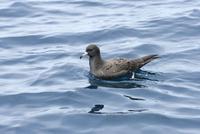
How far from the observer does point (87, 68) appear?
1473 cm

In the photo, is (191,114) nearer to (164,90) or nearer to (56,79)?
(164,90)

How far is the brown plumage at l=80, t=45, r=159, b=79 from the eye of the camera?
1394 cm

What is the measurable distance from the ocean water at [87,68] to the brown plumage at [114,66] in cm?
22

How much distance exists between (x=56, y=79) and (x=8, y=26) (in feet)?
16.4

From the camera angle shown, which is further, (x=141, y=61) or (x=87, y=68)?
(x=87, y=68)

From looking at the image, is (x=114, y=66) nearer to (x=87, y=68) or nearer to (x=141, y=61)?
(x=141, y=61)

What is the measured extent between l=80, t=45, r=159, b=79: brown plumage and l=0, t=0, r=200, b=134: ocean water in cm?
22

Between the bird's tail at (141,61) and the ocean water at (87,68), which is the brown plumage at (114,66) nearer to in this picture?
the bird's tail at (141,61)

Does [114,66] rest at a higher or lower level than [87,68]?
higher

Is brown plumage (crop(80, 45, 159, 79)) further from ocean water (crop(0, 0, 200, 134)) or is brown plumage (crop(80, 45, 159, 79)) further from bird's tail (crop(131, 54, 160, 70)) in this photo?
ocean water (crop(0, 0, 200, 134))

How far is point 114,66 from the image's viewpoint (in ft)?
45.9

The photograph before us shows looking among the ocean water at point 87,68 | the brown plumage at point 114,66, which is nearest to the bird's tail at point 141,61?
the brown plumage at point 114,66

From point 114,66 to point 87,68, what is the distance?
0.93 meters

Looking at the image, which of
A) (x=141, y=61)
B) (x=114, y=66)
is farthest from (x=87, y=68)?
(x=141, y=61)
